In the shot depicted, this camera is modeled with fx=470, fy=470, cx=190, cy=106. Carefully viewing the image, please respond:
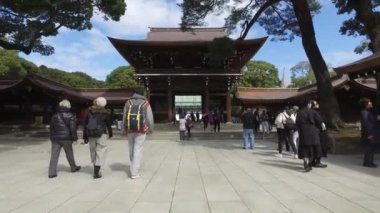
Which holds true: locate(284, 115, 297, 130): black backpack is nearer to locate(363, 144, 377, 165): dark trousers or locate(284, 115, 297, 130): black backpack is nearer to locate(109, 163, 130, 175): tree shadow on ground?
locate(363, 144, 377, 165): dark trousers

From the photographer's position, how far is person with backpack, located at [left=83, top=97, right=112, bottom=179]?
9023 millimetres

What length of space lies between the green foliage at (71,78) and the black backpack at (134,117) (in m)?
65.7

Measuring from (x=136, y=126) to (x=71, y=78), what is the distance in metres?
69.7

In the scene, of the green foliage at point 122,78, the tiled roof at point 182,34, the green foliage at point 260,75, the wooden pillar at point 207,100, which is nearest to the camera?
the wooden pillar at point 207,100

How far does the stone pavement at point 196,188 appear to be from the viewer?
6.39m

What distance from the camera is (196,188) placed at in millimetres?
7879

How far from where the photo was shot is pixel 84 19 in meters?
21.7

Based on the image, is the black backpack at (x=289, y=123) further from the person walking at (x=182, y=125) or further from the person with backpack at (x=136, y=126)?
the person walking at (x=182, y=125)

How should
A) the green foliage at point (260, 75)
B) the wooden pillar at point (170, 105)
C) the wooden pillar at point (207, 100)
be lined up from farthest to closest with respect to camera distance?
the green foliage at point (260, 75), the wooden pillar at point (170, 105), the wooden pillar at point (207, 100)

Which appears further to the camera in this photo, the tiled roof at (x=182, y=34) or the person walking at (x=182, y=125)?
the tiled roof at (x=182, y=34)

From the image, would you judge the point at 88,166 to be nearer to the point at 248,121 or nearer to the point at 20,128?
the point at 248,121

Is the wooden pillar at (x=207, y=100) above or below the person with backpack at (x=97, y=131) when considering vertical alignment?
above

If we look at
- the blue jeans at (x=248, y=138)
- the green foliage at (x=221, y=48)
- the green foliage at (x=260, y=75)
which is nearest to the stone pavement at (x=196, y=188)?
the blue jeans at (x=248, y=138)

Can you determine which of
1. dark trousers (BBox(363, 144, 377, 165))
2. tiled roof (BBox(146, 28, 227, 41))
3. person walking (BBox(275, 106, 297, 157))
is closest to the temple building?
tiled roof (BBox(146, 28, 227, 41))
